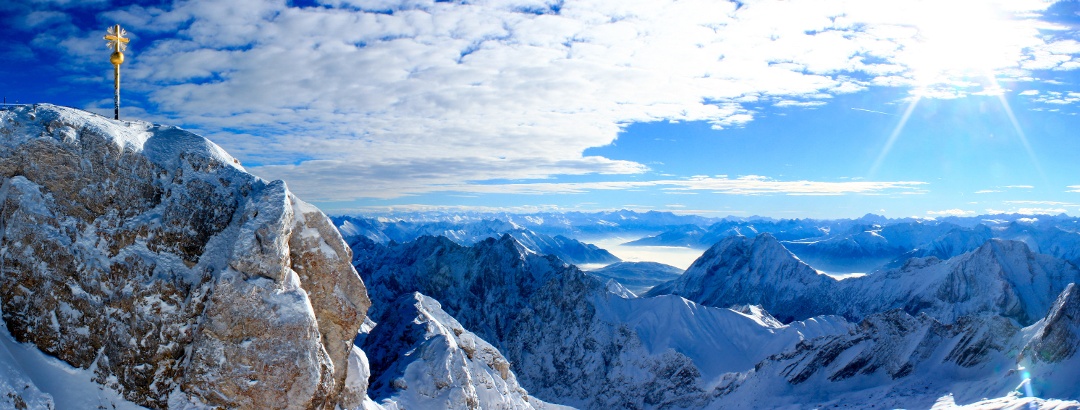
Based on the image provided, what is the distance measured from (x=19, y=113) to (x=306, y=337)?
750 inches

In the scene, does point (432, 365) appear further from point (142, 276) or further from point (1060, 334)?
point (1060, 334)

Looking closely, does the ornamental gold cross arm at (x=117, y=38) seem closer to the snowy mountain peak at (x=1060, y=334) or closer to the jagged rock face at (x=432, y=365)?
the jagged rock face at (x=432, y=365)

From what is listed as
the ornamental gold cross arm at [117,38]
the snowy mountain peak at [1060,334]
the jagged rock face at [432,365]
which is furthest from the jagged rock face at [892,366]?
the ornamental gold cross arm at [117,38]

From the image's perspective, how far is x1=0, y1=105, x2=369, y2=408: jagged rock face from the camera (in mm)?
29109

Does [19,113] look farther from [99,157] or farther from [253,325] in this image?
[253,325]

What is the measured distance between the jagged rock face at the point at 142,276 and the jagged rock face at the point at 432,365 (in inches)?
1492

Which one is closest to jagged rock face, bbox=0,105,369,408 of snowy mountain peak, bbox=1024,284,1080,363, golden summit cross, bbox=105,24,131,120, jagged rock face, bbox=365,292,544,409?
golden summit cross, bbox=105,24,131,120

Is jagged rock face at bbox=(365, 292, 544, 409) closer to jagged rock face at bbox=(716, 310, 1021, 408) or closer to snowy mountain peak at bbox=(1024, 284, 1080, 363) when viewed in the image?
jagged rock face at bbox=(716, 310, 1021, 408)

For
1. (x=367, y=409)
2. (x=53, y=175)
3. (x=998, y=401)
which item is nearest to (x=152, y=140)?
(x=53, y=175)

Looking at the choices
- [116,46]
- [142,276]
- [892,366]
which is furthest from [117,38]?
[892,366]

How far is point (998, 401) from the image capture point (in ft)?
307

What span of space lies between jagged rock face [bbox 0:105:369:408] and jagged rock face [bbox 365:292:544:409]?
3789 cm

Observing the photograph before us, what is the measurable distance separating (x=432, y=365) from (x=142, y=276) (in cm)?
5077

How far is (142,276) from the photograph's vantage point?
98.3 ft
